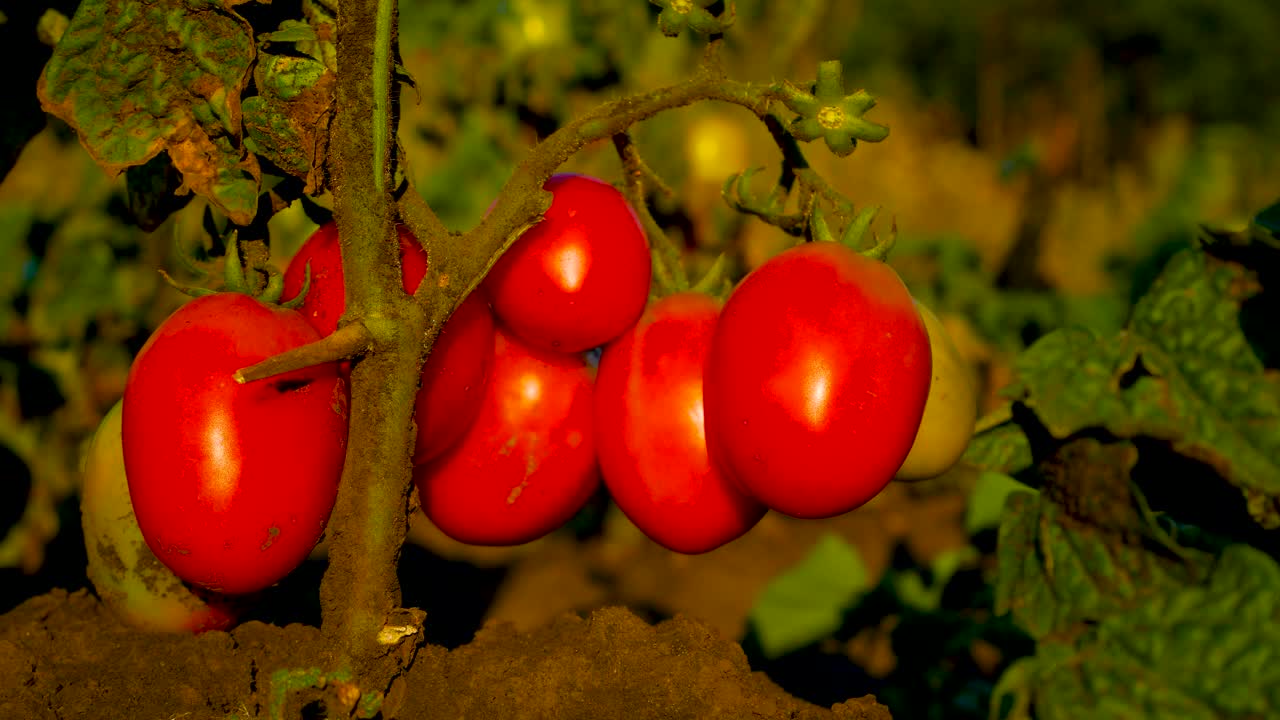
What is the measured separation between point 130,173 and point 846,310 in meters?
0.90

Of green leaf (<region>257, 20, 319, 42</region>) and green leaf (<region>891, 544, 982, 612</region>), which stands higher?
green leaf (<region>257, 20, 319, 42</region>)

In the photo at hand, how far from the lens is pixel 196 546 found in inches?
42.4

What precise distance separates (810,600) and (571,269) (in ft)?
4.74

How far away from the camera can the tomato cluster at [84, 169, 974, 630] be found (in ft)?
3.55

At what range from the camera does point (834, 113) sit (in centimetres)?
114

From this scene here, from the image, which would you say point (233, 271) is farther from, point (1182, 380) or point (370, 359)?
point (1182, 380)

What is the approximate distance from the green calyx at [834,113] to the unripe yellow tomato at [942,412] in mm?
298

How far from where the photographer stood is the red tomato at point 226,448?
3.51 ft

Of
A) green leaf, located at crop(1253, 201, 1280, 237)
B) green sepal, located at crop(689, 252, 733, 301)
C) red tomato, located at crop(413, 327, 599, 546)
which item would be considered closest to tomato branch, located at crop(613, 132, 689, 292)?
green sepal, located at crop(689, 252, 733, 301)

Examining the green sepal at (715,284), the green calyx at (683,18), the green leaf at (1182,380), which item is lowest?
the green leaf at (1182,380)

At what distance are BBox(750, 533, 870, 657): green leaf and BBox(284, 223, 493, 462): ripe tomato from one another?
4.06 ft

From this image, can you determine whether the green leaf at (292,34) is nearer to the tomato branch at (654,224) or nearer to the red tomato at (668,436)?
the tomato branch at (654,224)

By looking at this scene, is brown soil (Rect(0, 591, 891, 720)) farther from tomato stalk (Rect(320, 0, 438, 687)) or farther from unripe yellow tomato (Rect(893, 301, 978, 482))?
unripe yellow tomato (Rect(893, 301, 978, 482))

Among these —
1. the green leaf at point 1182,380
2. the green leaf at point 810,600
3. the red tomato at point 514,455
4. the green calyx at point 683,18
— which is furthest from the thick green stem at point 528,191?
the green leaf at point 810,600
